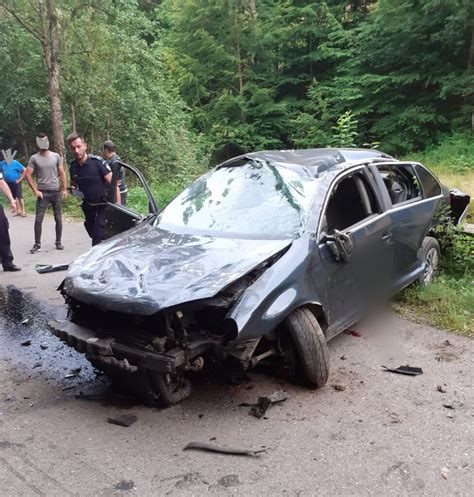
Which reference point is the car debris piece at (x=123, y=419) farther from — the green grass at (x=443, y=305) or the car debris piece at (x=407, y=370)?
the green grass at (x=443, y=305)

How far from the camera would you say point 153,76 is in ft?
62.3

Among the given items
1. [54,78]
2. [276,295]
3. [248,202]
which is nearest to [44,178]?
[248,202]

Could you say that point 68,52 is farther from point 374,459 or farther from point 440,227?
point 374,459

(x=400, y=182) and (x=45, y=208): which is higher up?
(x=400, y=182)

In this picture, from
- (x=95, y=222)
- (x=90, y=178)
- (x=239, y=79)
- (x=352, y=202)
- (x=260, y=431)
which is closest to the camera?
(x=260, y=431)

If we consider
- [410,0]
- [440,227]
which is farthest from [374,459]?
[410,0]

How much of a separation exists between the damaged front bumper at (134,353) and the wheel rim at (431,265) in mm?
3420

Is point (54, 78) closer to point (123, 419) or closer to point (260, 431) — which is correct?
point (123, 419)

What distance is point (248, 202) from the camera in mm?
4254

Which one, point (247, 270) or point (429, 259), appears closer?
point (247, 270)

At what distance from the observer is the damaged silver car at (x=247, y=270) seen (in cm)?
305

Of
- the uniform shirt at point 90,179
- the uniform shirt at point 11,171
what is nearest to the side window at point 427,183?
the uniform shirt at point 90,179

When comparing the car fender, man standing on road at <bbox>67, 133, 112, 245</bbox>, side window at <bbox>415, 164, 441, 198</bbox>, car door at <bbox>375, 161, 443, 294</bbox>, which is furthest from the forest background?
the car fender

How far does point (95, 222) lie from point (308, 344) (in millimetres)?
4076
